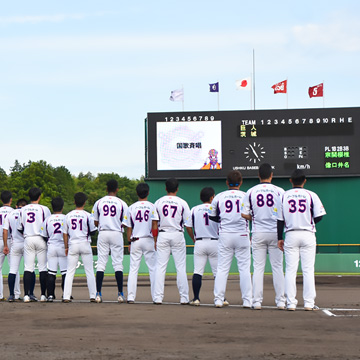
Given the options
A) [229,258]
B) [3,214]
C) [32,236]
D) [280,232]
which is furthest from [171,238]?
[3,214]

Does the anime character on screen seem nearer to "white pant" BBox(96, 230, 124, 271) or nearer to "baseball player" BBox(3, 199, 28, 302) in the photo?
"baseball player" BBox(3, 199, 28, 302)

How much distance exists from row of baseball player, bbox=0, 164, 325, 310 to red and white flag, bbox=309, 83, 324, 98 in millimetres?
21114

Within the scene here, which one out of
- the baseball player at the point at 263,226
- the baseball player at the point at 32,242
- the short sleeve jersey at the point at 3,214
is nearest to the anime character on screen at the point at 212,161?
the short sleeve jersey at the point at 3,214

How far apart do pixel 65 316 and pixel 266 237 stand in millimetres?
3462

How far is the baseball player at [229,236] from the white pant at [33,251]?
3.49 m

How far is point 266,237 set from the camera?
12.3m

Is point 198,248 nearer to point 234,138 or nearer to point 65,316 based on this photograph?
point 65,316

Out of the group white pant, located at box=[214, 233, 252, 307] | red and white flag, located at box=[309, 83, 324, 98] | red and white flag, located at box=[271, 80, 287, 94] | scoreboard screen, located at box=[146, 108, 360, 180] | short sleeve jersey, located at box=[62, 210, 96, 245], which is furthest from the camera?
red and white flag, located at box=[271, 80, 287, 94]

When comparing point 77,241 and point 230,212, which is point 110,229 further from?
point 230,212

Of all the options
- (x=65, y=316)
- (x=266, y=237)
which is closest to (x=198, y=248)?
(x=266, y=237)

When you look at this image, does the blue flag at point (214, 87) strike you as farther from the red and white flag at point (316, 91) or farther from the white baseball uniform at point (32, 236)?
the white baseball uniform at point (32, 236)

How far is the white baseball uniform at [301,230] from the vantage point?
1190cm

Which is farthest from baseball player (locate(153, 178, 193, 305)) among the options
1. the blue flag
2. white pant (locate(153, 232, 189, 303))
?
the blue flag

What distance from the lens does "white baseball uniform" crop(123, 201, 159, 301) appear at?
1341 centimetres
